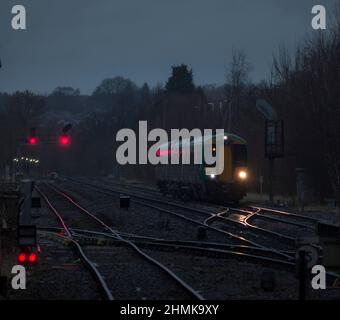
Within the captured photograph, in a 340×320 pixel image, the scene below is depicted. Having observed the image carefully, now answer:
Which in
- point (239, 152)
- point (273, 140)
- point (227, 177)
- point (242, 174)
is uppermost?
point (273, 140)

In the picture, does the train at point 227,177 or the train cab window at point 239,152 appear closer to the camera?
the train at point 227,177

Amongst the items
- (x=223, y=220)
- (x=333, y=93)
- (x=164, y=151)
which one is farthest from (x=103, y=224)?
(x=164, y=151)

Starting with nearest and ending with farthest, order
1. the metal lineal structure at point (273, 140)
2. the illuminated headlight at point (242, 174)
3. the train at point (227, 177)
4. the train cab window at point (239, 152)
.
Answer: the train at point (227, 177) < the illuminated headlight at point (242, 174) < the train cab window at point (239, 152) < the metal lineal structure at point (273, 140)

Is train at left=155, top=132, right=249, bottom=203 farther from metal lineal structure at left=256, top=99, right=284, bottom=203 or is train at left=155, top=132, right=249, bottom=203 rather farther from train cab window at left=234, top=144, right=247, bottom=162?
metal lineal structure at left=256, top=99, right=284, bottom=203

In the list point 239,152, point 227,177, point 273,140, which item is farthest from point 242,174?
point 273,140

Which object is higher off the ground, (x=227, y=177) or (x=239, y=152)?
(x=239, y=152)

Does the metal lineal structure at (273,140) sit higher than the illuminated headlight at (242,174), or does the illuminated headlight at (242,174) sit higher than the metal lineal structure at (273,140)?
the metal lineal structure at (273,140)

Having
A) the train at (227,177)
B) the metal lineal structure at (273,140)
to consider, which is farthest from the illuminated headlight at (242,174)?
the metal lineal structure at (273,140)

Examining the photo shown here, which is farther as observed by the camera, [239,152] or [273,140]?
[273,140]

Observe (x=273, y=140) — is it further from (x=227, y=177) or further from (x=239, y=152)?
(x=227, y=177)

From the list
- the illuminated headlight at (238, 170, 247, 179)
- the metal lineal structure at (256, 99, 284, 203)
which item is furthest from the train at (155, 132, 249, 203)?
the metal lineal structure at (256, 99, 284, 203)

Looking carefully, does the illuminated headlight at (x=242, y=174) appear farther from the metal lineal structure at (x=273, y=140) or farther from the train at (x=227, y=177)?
the metal lineal structure at (x=273, y=140)
